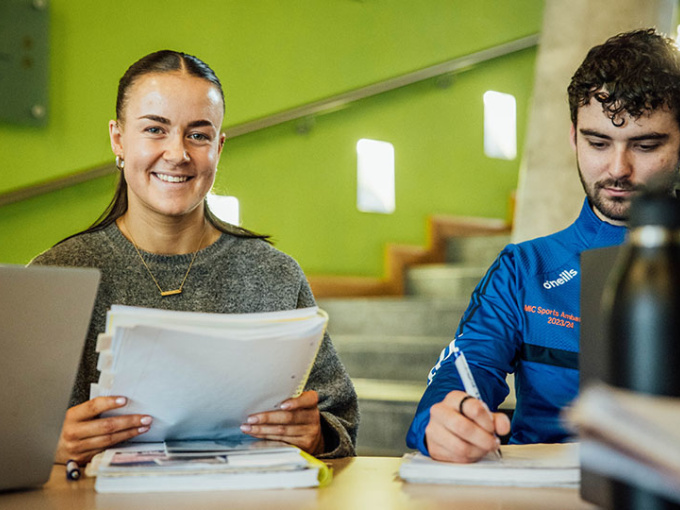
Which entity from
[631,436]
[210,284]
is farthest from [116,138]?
[631,436]

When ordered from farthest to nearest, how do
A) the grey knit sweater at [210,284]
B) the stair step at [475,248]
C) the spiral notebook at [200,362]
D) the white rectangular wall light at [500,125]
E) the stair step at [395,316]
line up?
the white rectangular wall light at [500,125]
the stair step at [475,248]
the stair step at [395,316]
the grey knit sweater at [210,284]
the spiral notebook at [200,362]

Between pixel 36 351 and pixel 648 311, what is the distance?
0.60m

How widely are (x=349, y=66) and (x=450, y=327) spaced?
1.52 m

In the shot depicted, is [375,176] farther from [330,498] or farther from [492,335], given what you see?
[330,498]

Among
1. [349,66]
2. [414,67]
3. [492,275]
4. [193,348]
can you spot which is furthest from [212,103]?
[414,67]

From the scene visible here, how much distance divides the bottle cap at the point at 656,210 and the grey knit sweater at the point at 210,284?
36.4 inches

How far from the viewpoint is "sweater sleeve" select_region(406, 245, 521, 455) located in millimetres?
1287

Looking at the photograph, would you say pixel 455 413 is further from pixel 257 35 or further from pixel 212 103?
pixel 257 35

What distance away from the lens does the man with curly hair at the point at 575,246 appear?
4.20 ft

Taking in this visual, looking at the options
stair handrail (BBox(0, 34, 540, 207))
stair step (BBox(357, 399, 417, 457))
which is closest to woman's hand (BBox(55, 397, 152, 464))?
stair step (BBox(357, 399, 417, 457))

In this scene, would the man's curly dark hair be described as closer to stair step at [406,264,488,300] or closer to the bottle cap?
the bottle cap

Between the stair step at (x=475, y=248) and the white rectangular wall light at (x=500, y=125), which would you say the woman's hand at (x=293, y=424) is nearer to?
the stair step at (x=475, y=248)

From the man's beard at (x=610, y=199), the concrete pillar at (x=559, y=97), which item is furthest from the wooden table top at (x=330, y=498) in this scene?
the concrete pillar at (x=559, y=97)

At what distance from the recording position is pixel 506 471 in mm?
874
